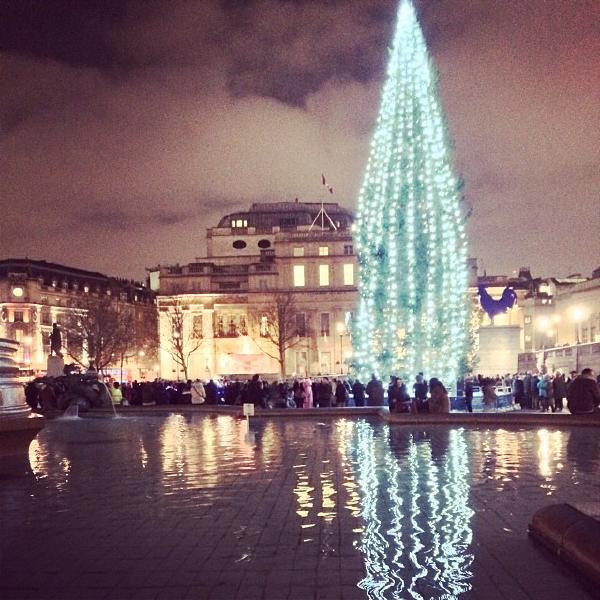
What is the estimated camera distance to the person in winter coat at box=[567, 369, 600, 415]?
18.2 metres

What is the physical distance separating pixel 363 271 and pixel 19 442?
19.8 m

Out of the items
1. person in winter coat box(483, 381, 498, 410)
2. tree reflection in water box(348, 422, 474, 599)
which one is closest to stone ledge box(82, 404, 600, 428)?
person in winter coat box(483, 381, 498, 410)

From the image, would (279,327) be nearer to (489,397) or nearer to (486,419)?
(489,397)

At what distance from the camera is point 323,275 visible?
87.3 m

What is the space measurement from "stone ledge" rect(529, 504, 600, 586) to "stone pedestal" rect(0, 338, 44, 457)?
771 centimetres

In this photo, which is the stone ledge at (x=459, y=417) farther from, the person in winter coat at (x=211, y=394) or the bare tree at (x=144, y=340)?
the bare tree at (x=144, y=340)

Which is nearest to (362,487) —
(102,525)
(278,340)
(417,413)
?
(102,525)

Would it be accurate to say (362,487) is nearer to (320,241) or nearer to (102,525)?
(102,525)

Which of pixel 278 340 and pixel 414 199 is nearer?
pixel 414 199

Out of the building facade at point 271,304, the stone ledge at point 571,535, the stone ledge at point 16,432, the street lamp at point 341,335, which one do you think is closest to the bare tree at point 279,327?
the building facade at point 271,304

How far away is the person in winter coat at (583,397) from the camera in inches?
717

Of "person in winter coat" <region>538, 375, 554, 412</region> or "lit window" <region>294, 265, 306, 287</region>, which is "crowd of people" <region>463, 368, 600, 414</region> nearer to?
"person in winter coat" <region>538, 375, 554, 412</region>

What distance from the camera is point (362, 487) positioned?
927 centimetres

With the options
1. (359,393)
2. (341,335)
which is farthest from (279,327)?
(359,393)
